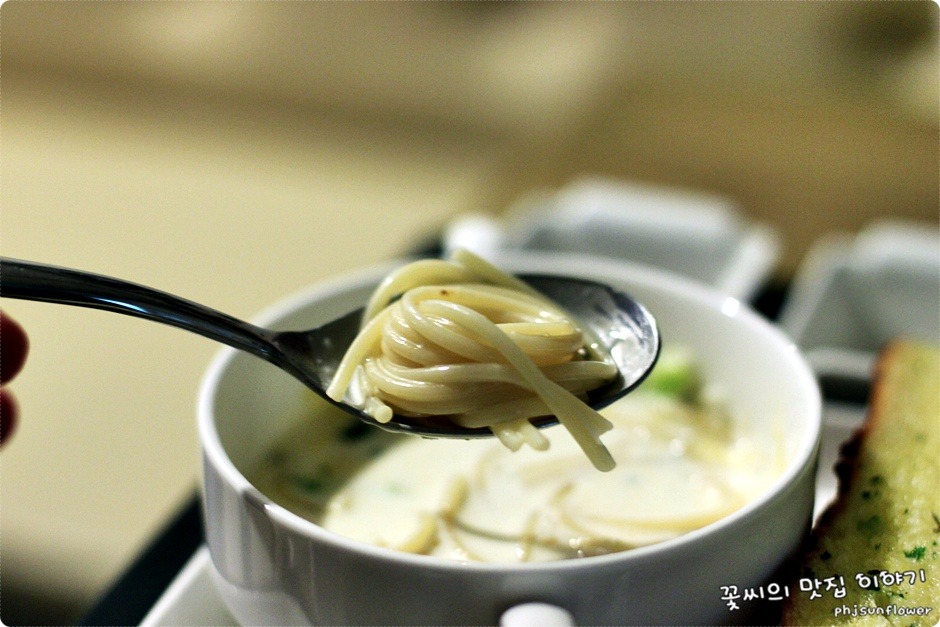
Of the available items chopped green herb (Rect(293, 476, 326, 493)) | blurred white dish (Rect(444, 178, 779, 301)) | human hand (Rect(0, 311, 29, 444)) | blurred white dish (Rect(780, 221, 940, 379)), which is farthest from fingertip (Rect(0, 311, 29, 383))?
blurred white dish (Rect(780, 221, 940, 379))

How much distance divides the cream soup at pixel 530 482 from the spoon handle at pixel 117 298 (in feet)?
0.89

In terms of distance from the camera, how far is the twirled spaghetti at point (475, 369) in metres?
1.01

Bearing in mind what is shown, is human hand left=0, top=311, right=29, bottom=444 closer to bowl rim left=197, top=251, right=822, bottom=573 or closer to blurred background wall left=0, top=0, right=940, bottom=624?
bowl rim left=197, top=251, right=822, bottom=573

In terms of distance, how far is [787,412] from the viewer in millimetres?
1208

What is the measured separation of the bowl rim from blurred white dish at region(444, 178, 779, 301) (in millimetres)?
576

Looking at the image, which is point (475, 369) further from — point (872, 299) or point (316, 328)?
point (872, 299)

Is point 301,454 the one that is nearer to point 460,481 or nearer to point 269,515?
point 460,481

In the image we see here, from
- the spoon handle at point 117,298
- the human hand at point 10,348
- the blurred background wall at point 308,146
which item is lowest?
the blurred background wall at point 308,146

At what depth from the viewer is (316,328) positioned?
44.5 inches

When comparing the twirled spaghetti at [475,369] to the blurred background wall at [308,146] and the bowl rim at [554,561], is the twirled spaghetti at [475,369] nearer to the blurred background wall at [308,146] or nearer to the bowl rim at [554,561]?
the bowl rim at [554,561]

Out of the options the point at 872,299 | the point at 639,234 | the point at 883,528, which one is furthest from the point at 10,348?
the point at 872,299

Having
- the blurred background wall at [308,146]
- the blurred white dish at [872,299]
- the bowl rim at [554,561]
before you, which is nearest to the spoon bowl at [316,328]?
the bowl rim at [554,561]

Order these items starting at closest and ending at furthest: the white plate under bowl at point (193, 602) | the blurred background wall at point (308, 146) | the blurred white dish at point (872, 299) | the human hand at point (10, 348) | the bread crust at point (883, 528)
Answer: the bread crust at point (883, 528) → the white plate under bowl at point (193, 602) → the human hand at point (10, 348) → the blurred white dish at point (872, 299) → the blurred background wall at point (308, 146)

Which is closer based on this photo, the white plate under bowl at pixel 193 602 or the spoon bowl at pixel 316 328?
the spoon bowl at pixel 316 328
